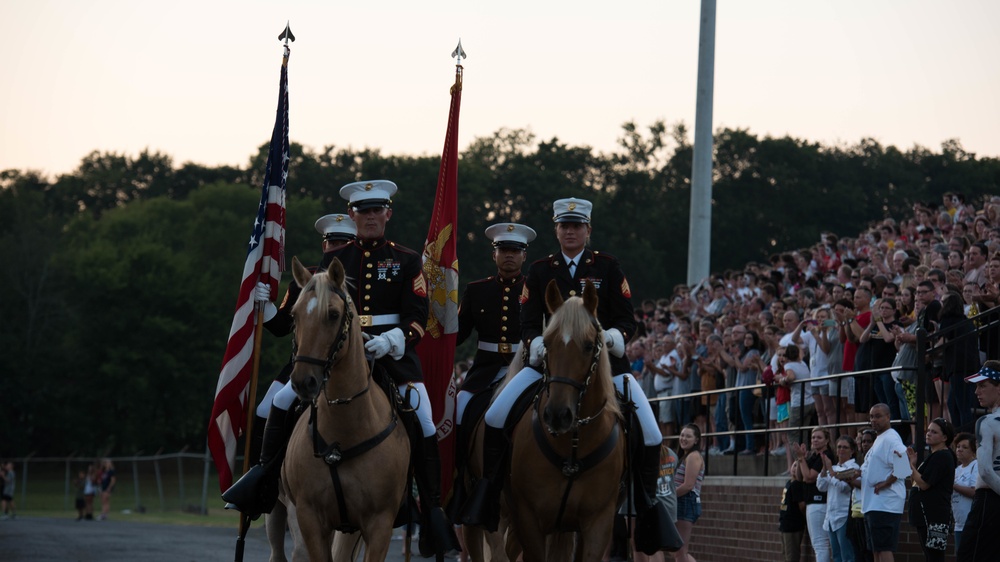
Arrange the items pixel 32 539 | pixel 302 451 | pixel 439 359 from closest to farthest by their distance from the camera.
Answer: pixel 302 451 < pixel 439 359 < pixel 32 539

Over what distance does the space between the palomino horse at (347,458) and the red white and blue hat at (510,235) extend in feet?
12.1

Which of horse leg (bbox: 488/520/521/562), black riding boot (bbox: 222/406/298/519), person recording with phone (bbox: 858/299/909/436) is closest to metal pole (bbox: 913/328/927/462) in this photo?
person recording with phone (bbox: 858/299/909/436)

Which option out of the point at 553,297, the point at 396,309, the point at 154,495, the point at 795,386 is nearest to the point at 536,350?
the point at 553,297

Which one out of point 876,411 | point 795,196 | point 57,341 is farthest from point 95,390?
point 876,411

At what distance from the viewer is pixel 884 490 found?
619 inches

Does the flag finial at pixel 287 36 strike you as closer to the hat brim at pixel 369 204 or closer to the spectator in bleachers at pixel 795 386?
the hat brim at pixel 369 204

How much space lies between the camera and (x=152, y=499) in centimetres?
5138

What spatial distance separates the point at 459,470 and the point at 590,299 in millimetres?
3137

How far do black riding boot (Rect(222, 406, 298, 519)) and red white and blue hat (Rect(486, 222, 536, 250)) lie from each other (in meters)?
3.62

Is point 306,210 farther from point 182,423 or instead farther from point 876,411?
point 876,411

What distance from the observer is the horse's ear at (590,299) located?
1034 centimetres

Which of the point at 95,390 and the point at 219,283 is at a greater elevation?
the point at 219,283

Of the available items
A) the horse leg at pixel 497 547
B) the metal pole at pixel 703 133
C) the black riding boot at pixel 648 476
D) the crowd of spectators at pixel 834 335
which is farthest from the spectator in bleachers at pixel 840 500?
the metal pole at pixel 703 133

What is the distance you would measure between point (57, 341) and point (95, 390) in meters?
4.04
